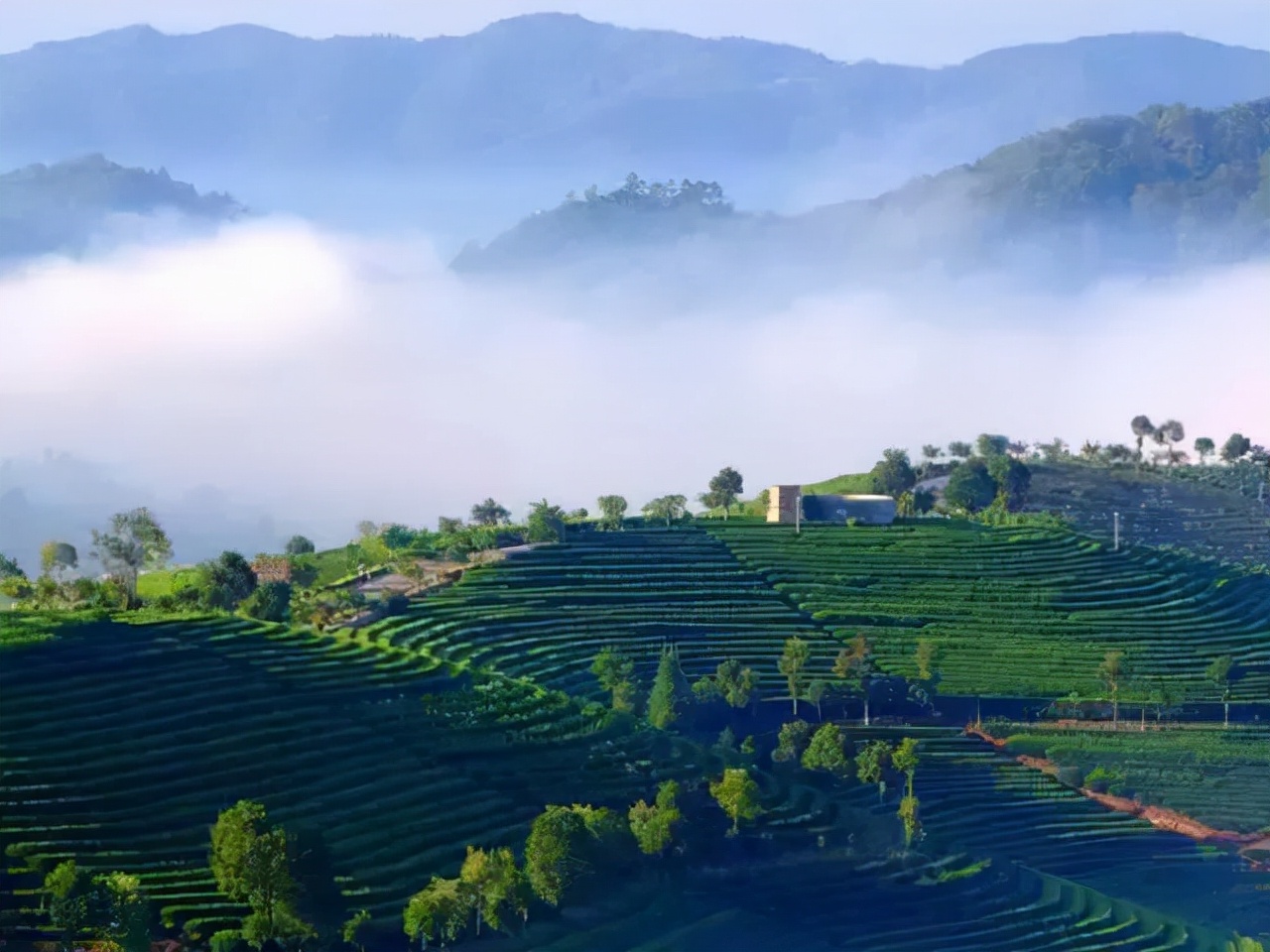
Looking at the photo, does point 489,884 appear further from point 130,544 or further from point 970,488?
point 970,488

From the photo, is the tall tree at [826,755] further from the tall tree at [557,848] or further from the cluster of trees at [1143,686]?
the cluster of trees at [1143,686]

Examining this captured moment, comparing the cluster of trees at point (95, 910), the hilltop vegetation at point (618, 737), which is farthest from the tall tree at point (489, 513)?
→ the cluster of trees at point (95, 910)

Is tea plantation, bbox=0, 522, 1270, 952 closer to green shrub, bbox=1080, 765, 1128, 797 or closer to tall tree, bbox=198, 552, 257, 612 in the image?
green shrub, bbox=1080, 765, 1128, 797

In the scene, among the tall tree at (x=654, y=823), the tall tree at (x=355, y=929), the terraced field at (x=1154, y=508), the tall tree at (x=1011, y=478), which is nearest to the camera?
the tall tree at (x=355, y=929)

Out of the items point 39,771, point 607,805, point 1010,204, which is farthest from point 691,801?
point 1010,204

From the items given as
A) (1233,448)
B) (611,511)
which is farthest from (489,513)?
(1233,448)

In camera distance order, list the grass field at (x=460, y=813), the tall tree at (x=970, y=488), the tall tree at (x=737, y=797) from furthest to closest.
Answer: the tall tree at (x=970, y=488)
the tall tree at (x=737, y=797)
the grass field at (x=460, y=813)
